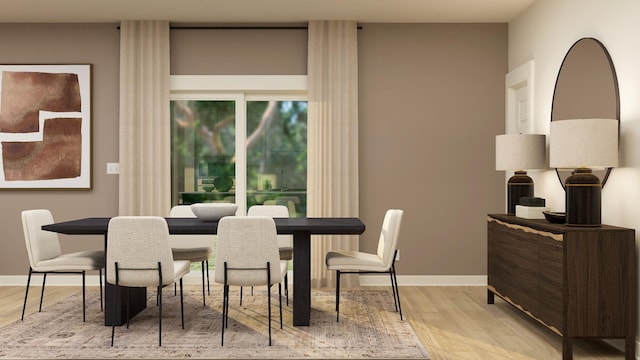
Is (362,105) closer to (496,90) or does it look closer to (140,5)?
(496,90)

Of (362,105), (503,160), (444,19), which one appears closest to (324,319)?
(503,160)

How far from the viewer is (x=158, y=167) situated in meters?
6.06

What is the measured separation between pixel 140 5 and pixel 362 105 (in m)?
2.44

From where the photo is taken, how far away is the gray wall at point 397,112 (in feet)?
20.2

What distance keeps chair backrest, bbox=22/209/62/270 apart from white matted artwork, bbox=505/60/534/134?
4327 mm

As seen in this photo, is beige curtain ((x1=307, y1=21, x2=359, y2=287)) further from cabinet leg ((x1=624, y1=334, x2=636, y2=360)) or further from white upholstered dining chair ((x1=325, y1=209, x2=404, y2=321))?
cabinet leg ((x1=624, y1=334, x2=636, y2=360))

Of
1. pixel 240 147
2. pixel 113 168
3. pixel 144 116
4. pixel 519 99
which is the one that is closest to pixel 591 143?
pixel 519 99

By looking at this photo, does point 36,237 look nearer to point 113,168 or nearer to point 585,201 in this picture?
point 113,168

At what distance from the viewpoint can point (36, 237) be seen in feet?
14.6

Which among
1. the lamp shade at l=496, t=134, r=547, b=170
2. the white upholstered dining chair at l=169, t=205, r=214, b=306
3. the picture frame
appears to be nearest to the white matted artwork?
the lamp shade at l=496, t=134, r=547, b=170

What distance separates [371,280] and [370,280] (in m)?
0.01

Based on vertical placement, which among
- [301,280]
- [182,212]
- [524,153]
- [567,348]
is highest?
[524,153]

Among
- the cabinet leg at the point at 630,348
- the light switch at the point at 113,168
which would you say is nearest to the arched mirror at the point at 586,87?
the cabinet leg at the point at 630,348

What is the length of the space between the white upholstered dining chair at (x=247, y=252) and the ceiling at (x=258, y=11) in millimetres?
2520
